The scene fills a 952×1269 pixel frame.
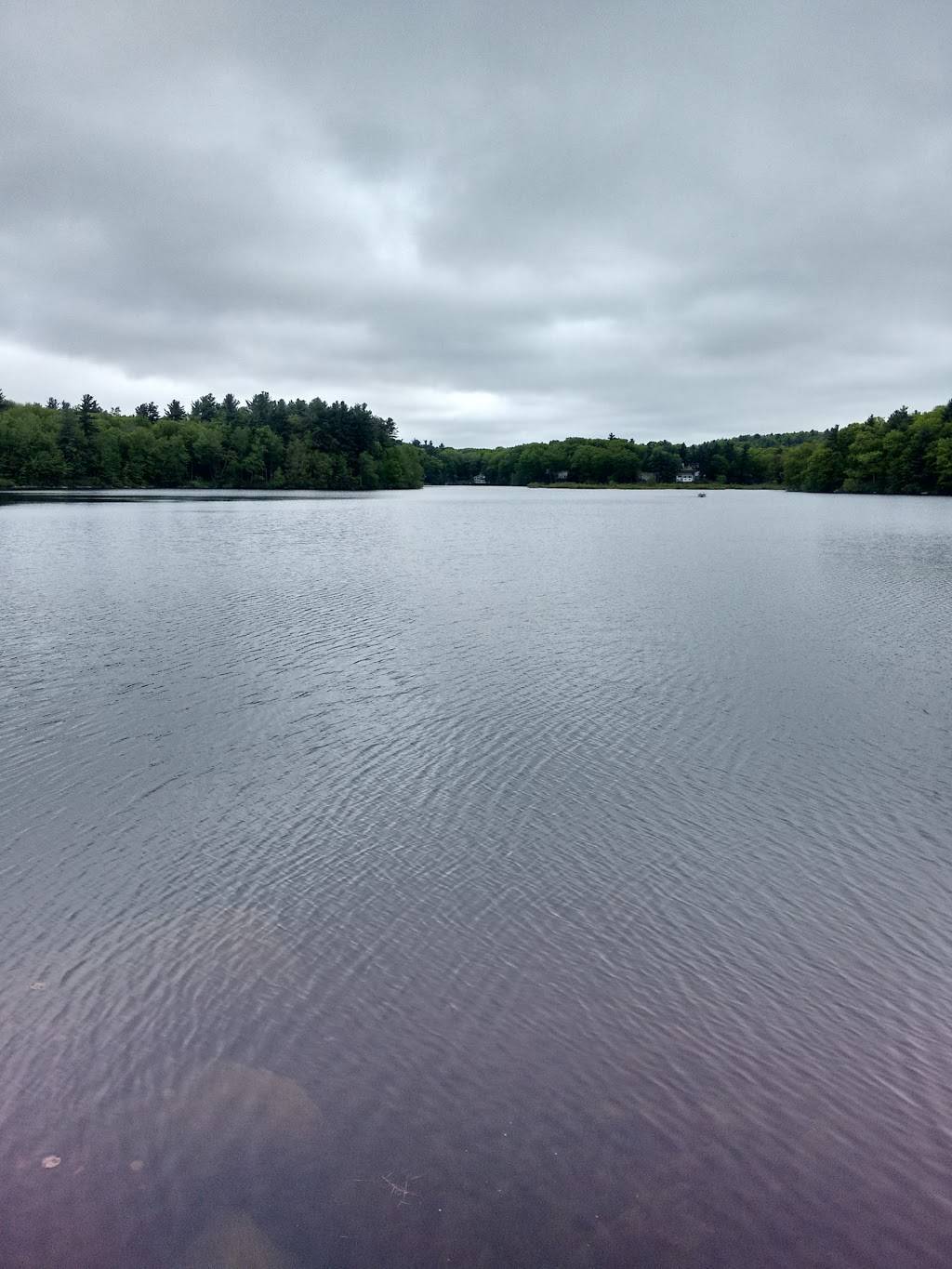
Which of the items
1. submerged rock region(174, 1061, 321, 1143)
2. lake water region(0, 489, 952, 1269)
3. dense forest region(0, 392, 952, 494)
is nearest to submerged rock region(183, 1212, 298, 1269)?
lake water region(0, 489, 952, 1269)

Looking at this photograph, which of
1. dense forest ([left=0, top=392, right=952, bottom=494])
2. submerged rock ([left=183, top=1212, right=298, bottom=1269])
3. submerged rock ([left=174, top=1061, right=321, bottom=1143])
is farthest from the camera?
dense forest ([left=0, top=392, right=952, bottom=494])

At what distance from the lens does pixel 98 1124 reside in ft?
19.3

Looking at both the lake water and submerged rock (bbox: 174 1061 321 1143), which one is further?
submerged rock (bbox: 174 1061 321 1143)

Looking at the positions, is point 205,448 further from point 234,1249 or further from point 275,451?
point 234,1249

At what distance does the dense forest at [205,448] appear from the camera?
444 ft

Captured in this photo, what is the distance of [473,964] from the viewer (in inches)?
312

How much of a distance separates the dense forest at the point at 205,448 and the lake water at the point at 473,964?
13331 centimetres

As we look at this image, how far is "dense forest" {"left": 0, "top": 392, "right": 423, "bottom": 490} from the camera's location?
135250mm

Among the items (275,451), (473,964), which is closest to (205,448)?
(275,451)

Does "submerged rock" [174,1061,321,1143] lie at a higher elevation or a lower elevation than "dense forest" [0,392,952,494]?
lower

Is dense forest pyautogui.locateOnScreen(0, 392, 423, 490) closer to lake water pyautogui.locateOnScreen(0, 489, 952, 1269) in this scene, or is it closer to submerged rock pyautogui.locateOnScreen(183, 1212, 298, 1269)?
lake water pyautogui.locateOnScreen(0, 489, 952, 1269)

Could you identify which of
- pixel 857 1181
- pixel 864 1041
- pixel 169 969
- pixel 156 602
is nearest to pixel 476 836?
pixel 169 969

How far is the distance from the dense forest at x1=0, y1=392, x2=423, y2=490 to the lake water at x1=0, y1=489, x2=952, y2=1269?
5248 inches

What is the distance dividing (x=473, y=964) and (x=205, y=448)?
161m
